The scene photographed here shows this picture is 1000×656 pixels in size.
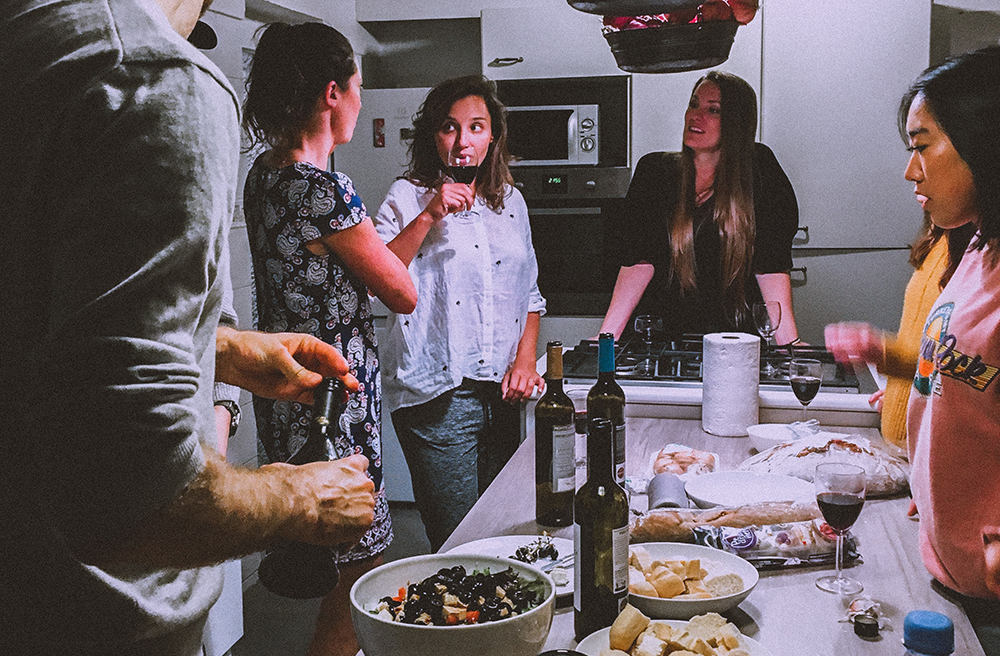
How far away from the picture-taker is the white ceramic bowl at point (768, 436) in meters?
1.91

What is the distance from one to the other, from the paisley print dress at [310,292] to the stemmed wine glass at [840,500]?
1.13 metres

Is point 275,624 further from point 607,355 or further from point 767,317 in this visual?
point 607,355

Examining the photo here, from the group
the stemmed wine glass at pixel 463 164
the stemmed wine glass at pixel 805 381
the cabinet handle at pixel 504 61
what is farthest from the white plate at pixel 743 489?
the cabinet handle at pixel 504 61

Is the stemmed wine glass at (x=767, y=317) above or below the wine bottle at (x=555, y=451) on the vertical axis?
above

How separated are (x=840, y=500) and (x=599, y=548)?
0.40 metres

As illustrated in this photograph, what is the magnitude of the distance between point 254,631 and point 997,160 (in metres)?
2.54

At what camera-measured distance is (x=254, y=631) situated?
2961mm

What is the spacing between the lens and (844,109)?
3.68 meters

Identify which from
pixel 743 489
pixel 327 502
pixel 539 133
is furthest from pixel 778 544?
pixel 539 133

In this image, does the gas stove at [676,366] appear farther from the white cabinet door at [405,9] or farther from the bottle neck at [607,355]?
the white cabinet door at [405,9]

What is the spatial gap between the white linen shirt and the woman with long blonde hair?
0.60 meters

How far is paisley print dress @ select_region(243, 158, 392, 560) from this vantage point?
2064mm

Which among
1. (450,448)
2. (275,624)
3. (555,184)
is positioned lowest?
(275,624)

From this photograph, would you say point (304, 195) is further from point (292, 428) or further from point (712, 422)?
point (712, 422)
